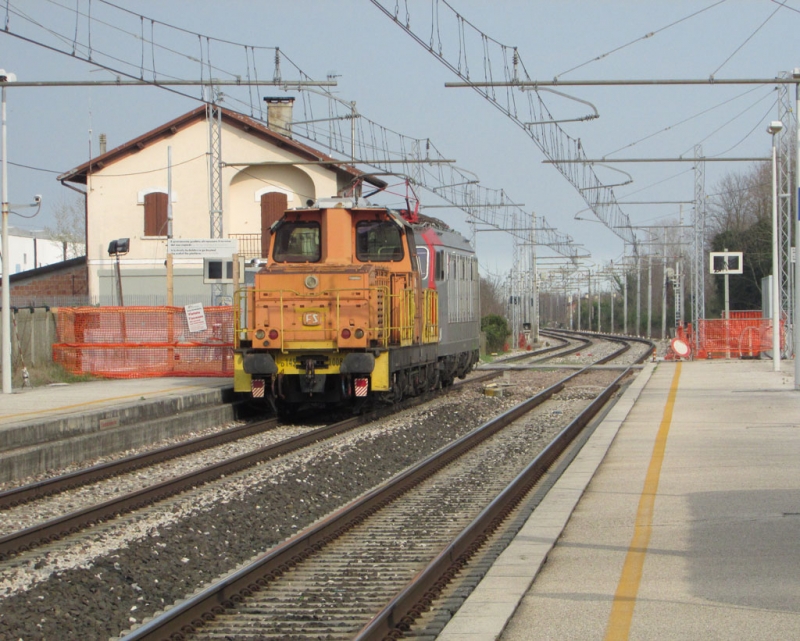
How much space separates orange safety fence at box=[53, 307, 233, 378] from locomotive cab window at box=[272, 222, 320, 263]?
611cm

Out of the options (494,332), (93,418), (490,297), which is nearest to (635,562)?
(93,418)

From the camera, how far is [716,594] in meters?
6.04

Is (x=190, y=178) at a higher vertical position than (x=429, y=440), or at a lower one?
higher

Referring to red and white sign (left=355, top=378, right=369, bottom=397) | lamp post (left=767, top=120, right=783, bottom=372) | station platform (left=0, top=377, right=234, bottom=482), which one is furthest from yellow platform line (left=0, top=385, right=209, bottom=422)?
lamp post (left=767, top=120, right=783, bottom=372)

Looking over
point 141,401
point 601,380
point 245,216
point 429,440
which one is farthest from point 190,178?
point 429,440

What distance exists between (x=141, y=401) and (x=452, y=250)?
7995 millimetres

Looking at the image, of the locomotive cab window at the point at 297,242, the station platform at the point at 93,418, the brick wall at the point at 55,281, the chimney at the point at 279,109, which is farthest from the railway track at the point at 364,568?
the chimney at the point at 279,109

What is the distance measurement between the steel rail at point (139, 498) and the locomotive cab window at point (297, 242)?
10.9 ft

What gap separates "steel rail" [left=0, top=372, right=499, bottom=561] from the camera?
8188 mm

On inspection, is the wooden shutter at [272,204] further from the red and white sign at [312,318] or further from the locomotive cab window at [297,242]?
the red and white sign at [312,318]

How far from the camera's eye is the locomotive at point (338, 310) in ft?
53.2

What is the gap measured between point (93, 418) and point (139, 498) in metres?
5.10

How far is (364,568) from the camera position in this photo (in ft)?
24.5

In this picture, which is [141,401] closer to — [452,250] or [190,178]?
[452,250]
